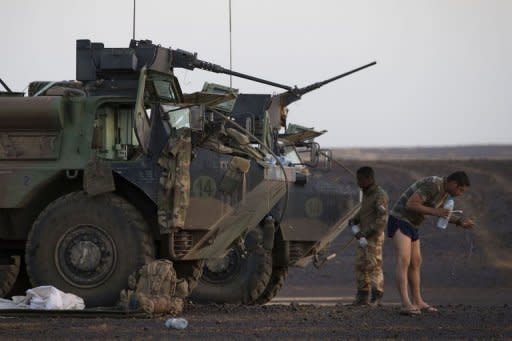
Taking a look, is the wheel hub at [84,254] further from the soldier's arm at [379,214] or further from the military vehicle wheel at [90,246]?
the soldier's arm at [379,214]

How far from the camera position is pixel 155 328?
13.4 m

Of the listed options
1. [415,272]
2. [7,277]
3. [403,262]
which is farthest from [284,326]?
[7,277]

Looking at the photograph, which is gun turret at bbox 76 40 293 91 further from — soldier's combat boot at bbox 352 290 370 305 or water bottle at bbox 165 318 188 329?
water bottle at bbox 165 318 188 329

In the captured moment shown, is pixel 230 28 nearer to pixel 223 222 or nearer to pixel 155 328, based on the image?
pixel 223 222

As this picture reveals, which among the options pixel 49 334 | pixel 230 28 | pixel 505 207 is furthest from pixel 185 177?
pixel 505 207

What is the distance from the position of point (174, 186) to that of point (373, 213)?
3770 mm

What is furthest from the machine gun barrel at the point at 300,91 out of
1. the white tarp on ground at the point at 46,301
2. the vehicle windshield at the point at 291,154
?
the white tarp on ground at the point at 46,301

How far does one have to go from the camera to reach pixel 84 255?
15.0 metres

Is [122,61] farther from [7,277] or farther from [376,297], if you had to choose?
[376,297]

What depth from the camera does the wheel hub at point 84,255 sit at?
589 inches

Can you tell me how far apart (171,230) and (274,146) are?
20.4 feet

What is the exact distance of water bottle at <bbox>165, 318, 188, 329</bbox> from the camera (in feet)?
44.2

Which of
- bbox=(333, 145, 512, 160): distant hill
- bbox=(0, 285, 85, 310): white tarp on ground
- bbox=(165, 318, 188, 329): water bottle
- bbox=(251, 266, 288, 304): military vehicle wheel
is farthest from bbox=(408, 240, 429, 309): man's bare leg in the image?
bbox=(333, 145, 512, 160): distant hill

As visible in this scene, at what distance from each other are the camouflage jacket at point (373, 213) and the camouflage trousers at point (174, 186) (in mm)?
3520
